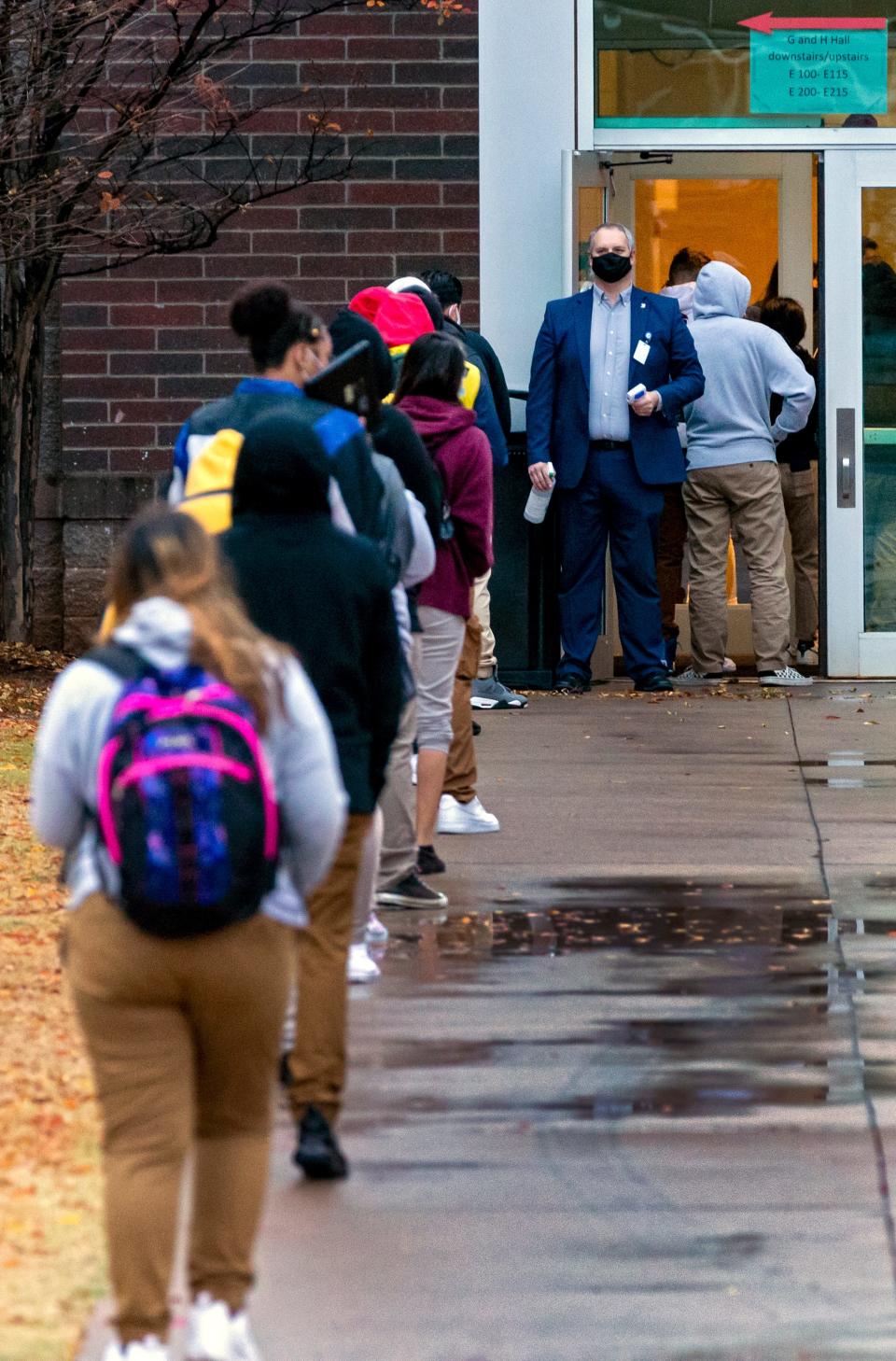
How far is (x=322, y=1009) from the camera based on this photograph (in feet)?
15.1

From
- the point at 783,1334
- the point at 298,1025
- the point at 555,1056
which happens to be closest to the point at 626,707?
the point at 555,1056

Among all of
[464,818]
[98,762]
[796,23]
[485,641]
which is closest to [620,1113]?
[98,762]

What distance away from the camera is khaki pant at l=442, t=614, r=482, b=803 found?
782 centimetres

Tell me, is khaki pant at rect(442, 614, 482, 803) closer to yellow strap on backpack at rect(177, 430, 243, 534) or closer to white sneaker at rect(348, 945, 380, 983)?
white sneaker at rect(348, 945, 380, 983)

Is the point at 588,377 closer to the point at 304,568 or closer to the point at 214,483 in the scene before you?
the point at 214,483

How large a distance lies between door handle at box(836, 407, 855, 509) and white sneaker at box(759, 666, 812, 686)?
0.97 metres

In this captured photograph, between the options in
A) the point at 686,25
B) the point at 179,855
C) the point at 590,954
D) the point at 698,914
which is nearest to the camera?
the point at 179,855

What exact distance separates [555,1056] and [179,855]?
236cm

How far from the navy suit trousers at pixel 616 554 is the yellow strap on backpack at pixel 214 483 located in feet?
22.7

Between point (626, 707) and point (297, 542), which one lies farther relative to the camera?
point (626, 707)

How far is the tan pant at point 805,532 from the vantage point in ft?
44.5

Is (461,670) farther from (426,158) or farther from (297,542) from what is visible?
(426,158)

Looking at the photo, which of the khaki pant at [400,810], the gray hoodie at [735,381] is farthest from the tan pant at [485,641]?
Answer: the khaki pant at [400,810]

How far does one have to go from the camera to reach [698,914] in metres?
6.99
